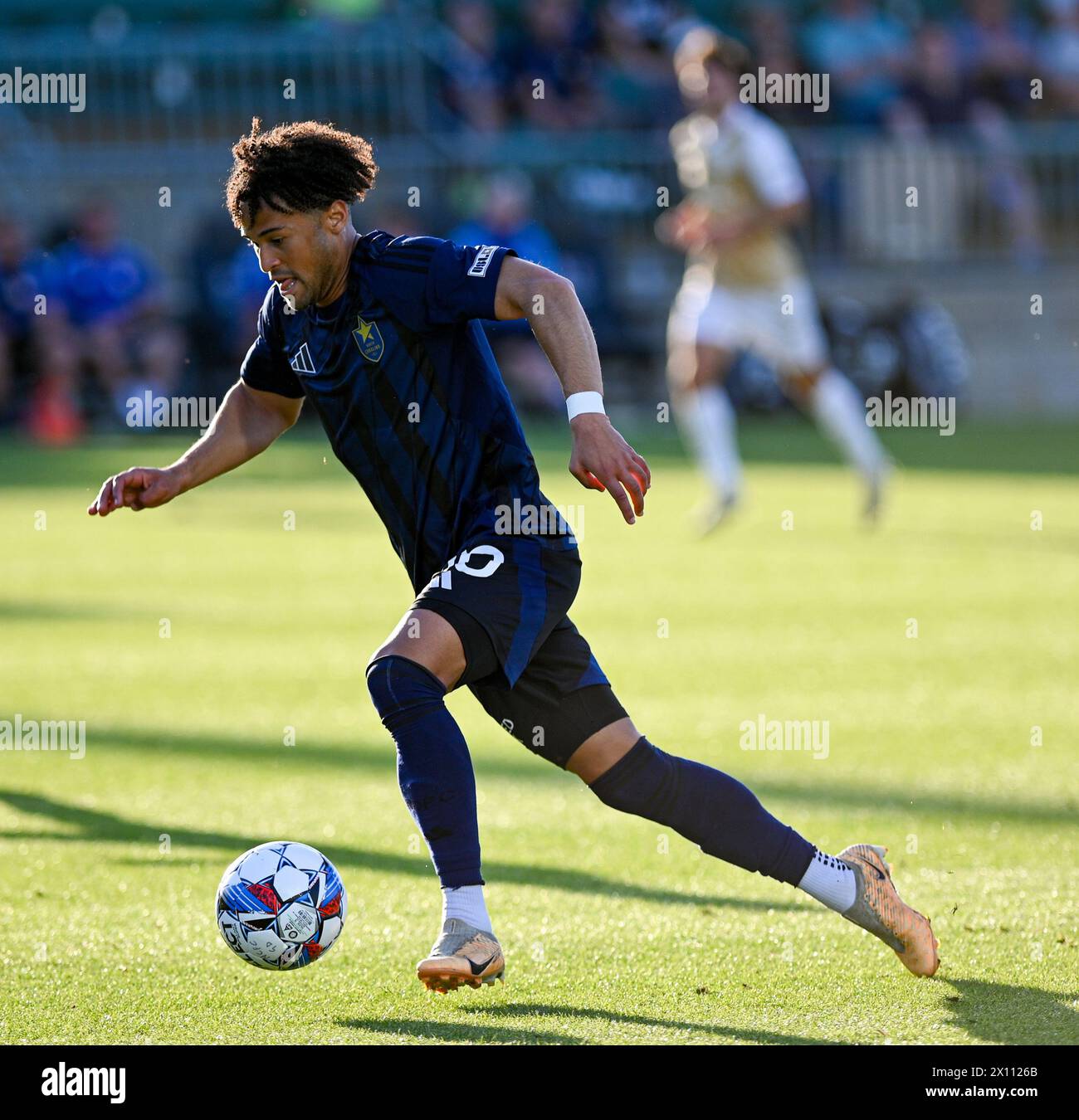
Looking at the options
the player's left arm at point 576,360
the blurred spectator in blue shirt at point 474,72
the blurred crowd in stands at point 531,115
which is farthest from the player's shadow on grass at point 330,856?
the blurred spectator in blue shirt at point 474,72

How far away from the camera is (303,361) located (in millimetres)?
4367

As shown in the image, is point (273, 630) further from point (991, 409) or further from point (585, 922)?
point (991, 409)

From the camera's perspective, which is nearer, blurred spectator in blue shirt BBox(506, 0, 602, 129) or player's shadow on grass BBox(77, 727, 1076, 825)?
player's shadow on grass BBox(77, 727, 1076, 825)

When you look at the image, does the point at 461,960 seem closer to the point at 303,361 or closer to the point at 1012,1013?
the point at 1012,1013

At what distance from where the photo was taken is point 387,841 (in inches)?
223

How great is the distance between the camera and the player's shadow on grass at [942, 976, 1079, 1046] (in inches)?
147
